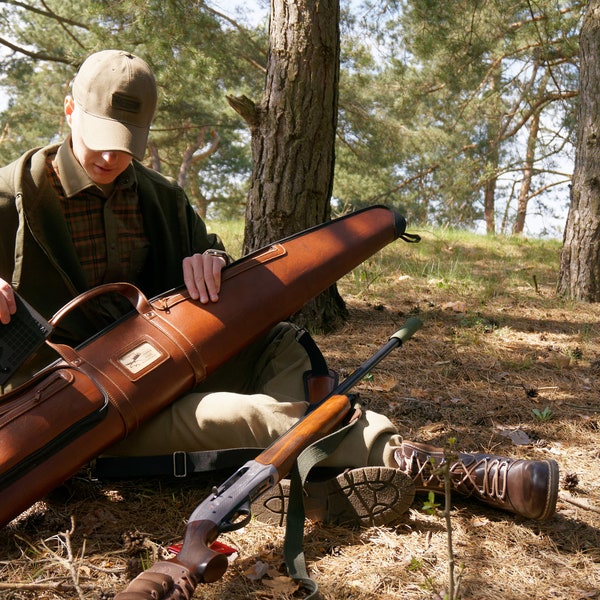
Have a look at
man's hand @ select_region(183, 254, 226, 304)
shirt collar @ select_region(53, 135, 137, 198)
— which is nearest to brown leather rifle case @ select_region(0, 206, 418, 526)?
man's hand @ select_region(183, 254, 226, 304)

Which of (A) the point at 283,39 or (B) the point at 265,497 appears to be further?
(A) the point at 283,39

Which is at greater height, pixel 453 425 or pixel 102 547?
pixel 453 425

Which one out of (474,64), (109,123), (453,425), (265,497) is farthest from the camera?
(474,64)

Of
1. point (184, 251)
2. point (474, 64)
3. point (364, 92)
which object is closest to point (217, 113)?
A: point (364, 92)

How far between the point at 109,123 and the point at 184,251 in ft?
2.56

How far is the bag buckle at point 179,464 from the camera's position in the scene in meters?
2.45

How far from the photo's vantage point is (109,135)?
2.48 metres

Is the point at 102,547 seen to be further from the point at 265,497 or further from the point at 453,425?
the point at 453,425

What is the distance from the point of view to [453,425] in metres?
3.20

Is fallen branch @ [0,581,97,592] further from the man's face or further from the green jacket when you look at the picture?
the man's face

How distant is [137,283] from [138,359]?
28.1 inches

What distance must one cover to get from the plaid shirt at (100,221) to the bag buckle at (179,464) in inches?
36.4

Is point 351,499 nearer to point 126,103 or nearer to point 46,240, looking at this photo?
point 46,240

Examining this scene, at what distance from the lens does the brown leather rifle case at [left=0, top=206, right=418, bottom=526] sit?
212 centimetres
